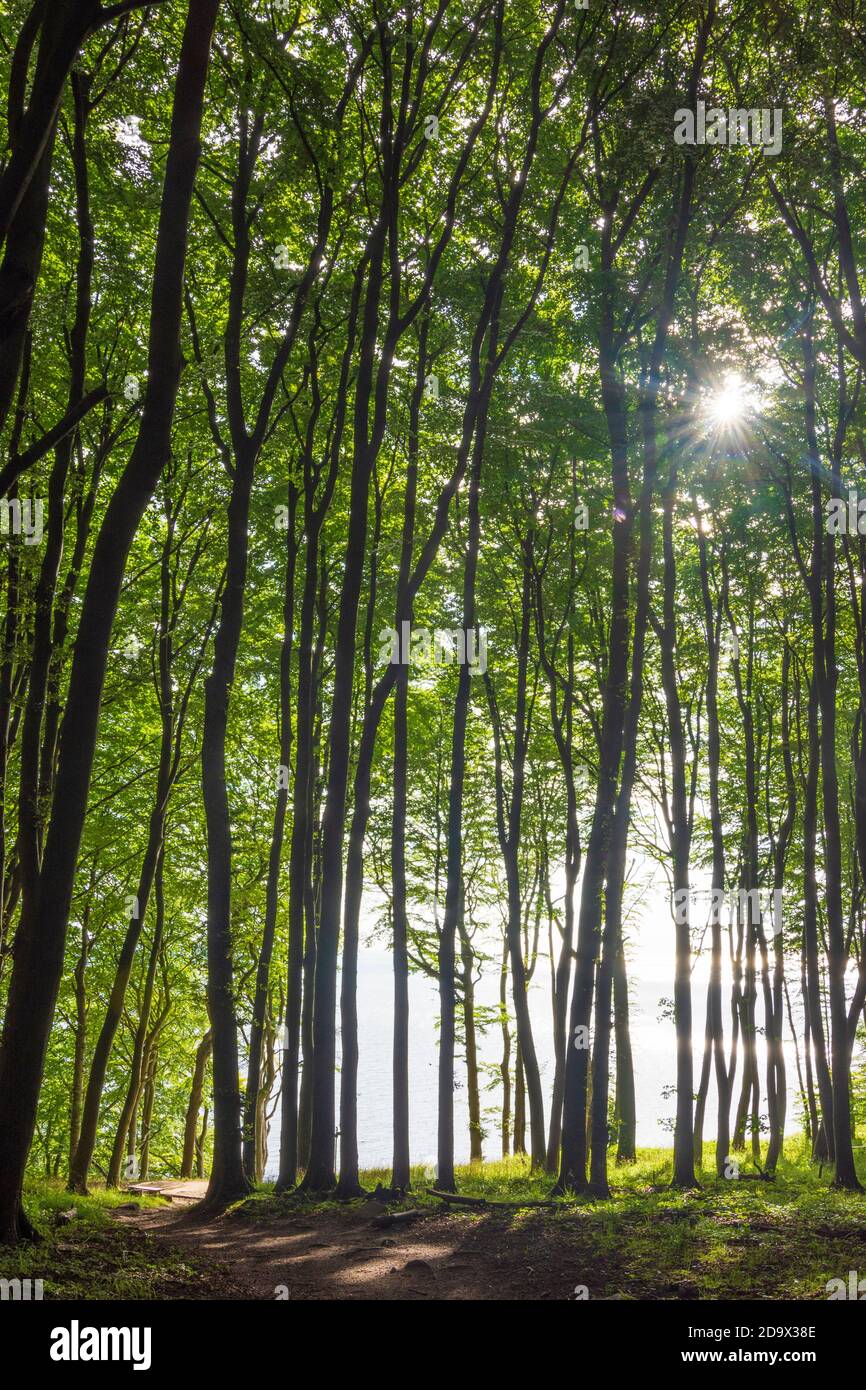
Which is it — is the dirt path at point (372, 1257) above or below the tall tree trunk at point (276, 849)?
below

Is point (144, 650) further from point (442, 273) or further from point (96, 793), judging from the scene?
point (442, 273)

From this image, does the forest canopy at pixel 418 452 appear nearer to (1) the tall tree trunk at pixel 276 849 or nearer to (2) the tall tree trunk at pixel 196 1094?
(1) the tall tree trunk at pixel 276 849

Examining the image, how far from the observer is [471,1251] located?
28.6 ft

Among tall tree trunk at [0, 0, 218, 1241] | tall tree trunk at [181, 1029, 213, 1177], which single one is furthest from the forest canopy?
tall tree trunk at [181, 1029, 213, 1177]

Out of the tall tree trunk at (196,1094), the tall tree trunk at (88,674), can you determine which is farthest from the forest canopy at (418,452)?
the tall tree trunk at (196,1094)

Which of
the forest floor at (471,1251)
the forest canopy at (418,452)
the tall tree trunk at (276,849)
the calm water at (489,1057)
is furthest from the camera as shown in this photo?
the calm water at (489,1057)

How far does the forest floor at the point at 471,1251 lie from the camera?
21.9 ft

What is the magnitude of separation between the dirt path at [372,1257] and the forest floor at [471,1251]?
0.07 ft

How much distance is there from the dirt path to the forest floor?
0.02 m

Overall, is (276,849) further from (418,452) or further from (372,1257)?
(372,1257)

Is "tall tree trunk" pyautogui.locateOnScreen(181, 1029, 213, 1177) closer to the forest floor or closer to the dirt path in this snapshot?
the forest floor

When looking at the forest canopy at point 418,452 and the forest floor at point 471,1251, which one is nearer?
the forest floor at point 471,1251

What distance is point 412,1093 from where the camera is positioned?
80.2m

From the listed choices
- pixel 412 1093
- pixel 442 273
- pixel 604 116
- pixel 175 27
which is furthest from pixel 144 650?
pixel 412 1093
